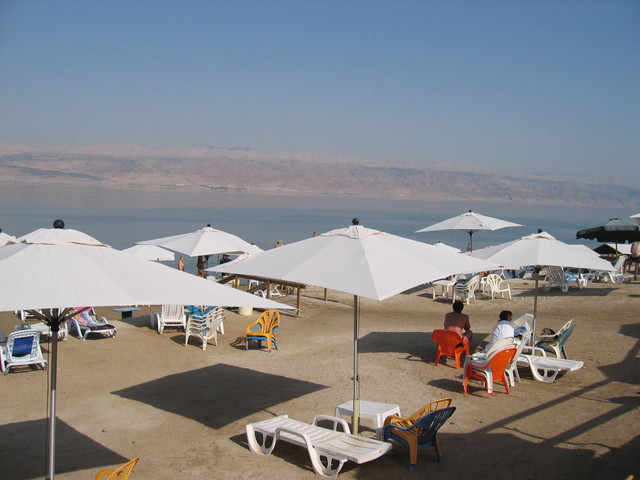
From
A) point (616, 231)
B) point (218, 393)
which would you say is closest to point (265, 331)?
point (218, 393)

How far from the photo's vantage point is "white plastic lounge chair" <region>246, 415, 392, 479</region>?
183 inches

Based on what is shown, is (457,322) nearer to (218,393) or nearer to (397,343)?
(397,343)

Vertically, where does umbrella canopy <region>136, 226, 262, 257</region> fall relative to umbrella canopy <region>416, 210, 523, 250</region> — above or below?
below

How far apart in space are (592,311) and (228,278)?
25.6 ft

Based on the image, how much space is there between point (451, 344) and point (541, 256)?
72.5 inches

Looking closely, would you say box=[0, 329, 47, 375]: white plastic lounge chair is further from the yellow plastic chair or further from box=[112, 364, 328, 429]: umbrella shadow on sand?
the yellow plastic chair

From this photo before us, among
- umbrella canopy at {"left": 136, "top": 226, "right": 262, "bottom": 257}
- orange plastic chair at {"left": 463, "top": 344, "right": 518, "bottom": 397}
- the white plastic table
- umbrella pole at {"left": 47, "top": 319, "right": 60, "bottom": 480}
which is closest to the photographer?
umbrella pole at {"left": 47, "top": 319, "right": 60, "bottom": 480}

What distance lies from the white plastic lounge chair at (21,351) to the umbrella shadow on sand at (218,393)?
1.59 m

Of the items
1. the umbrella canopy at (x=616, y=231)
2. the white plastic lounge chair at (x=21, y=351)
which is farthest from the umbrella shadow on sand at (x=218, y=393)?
the umbrella canopy at (x=616, y=231)

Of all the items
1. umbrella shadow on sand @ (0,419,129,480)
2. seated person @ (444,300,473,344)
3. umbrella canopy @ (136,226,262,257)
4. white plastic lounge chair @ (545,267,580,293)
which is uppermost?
umbrella canopy @ (136,226,262,257)

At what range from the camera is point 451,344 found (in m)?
8.09

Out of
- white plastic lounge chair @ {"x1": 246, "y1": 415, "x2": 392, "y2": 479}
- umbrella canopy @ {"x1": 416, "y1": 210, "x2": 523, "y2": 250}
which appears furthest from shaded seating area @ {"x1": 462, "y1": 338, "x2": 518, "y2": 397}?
umbrella canopy @ {"x1": 416, "y1": 210, "x2": 523, "y2": 250}

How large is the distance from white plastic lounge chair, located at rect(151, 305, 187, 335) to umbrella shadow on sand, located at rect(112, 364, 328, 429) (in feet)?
7.91

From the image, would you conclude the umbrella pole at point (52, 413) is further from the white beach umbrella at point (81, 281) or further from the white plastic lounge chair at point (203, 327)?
the white plastic lounge chair at point (203, 327)
